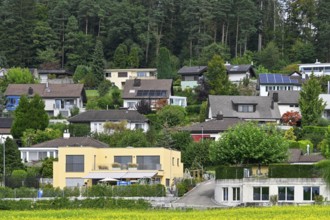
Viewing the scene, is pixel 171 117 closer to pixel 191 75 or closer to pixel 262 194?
pixel 191 75

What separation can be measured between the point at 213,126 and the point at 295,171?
3037 cm

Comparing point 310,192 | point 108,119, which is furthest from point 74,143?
point 310,192

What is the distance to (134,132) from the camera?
91.1 m

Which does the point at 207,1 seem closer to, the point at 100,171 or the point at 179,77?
the point at 179,77

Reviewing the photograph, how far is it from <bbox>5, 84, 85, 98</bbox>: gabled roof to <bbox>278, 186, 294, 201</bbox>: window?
49.4 meters

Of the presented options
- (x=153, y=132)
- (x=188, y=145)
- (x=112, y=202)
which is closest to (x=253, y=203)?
(x=112, y=202)

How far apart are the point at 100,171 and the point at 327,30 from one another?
204 ft

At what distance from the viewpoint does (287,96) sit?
109000 millimetres

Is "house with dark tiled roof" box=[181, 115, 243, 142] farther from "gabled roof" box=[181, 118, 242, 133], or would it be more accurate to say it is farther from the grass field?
the grass field

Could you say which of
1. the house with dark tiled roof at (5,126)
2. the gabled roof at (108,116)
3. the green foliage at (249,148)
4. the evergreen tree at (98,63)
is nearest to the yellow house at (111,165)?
the green foliage at (249,148)

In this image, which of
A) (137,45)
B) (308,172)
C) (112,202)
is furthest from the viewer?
(137,45)

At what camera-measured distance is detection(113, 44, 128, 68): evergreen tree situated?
434 feet

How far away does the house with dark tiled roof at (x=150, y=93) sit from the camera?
11206 centimetres

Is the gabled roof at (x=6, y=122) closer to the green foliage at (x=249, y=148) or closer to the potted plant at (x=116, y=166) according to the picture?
the potted plant at (x=116, y=166)
